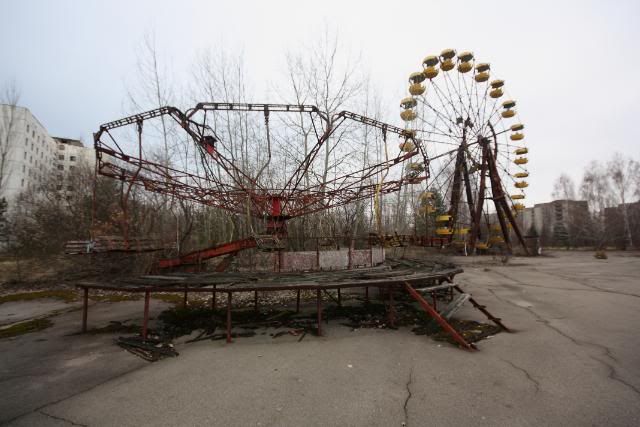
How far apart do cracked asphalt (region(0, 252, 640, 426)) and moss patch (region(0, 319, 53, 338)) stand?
767mm

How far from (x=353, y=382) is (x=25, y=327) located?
30.3 feet

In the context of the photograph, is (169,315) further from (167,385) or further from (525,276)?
(525,276)

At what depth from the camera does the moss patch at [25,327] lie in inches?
282

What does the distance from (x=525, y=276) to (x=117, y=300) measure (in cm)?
1959

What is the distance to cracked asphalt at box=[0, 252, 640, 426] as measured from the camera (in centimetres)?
346

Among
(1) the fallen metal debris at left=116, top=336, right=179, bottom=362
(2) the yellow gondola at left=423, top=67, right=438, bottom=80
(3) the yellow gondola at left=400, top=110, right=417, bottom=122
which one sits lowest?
(1) the fallen metal debris at left=116, top=336, right=179, bottom=362

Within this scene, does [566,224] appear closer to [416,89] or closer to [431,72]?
[431,72]

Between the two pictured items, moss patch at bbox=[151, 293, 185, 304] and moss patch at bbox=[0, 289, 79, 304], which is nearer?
moss patch at bbox=[151, 293, 185, 304]

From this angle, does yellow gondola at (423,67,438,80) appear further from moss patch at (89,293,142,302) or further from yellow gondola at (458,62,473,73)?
moss patch at (89,293,142,302)

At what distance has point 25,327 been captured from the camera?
7633 mm

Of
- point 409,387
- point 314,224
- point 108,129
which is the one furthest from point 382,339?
point 314,224

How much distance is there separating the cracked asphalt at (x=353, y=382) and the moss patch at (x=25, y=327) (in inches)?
30.2

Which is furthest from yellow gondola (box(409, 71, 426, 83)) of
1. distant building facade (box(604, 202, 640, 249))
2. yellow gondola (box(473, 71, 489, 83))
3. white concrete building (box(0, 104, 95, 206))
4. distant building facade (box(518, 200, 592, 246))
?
white concrete building (box(0, 104, 95, 206))

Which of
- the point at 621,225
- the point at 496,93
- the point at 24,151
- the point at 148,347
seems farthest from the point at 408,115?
the point at 24,151
